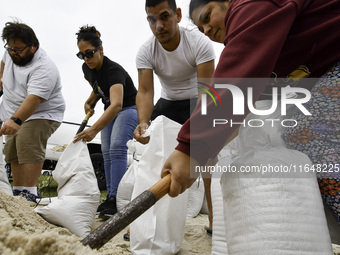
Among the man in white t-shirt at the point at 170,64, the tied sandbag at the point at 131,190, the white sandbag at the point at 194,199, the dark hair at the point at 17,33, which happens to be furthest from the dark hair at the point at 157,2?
the white sandbag at the point at 194,199

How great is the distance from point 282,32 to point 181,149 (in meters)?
0.50

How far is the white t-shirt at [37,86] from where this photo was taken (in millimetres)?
2842

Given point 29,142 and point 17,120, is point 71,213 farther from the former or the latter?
point 17,120

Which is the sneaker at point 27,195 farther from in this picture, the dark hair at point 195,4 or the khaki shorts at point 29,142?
the dark hair at point 195,4

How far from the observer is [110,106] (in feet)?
8.82

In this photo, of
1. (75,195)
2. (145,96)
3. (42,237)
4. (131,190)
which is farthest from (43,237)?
(131,190)

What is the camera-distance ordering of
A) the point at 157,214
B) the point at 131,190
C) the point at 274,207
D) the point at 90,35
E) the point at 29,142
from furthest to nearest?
the point at 90,35 → the point at 29,142 → the point at 131,190 → the point at 157,214 → the point at 274,207

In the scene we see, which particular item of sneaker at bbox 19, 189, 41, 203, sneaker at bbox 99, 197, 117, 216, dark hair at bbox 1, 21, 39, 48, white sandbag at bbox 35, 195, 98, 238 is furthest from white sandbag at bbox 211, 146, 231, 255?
dark hair at bbox 1, 21, 39, 48

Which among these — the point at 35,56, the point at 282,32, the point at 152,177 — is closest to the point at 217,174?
the point at 152,177

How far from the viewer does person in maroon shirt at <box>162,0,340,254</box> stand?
98 centimetres

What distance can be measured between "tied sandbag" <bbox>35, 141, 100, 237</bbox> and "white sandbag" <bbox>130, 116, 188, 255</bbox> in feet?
1.93

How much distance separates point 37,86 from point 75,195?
111 centimetres

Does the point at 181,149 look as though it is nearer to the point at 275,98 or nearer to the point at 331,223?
the point at 275,98

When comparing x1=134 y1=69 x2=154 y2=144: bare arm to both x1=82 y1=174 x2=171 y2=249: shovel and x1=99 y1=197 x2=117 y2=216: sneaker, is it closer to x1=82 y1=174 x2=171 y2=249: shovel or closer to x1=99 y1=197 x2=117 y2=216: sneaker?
x1=99 y1=197 x2=117 y2=216: sneaker
